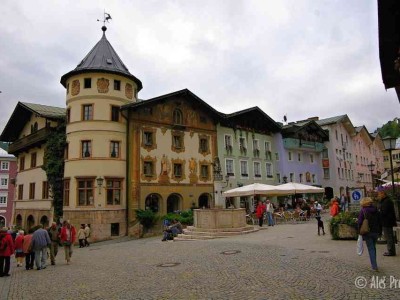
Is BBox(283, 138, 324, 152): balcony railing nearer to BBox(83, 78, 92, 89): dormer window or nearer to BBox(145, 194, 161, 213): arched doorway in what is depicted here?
BBox(145, 194, 161, 213): arched doorway

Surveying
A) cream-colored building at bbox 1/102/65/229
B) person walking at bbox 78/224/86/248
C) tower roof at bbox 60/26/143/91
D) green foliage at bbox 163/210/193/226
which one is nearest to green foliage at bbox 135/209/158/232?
green foliage at bbox 163/210/193/226

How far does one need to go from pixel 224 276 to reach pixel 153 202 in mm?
22389

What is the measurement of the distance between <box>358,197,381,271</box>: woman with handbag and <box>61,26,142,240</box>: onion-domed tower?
886 inches

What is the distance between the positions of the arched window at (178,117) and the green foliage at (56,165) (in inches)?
380

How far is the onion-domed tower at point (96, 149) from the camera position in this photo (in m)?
28.3

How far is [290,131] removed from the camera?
44.7 meters

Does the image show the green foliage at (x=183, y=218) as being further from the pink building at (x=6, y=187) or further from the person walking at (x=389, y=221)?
the pink building at (x=6, y=187)

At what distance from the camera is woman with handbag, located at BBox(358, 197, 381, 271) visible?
876 cm

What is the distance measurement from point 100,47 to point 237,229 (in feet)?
70.1

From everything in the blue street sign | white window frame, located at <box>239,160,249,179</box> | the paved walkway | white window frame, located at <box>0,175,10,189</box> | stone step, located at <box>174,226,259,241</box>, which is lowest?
the paved walkway

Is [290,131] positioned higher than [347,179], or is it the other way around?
[290,131]

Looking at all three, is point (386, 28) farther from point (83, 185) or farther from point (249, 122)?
point (249, 122)

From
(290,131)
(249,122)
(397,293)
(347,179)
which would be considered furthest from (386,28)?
(347,179)

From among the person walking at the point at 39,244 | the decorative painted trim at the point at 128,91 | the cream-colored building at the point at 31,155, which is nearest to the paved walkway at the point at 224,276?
A: the person walking at the point at 39,244
